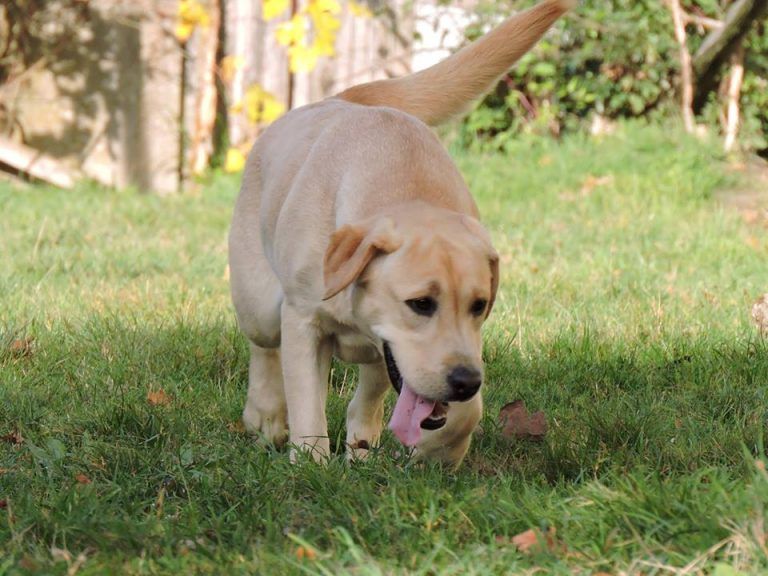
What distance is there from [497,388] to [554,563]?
1.73 m

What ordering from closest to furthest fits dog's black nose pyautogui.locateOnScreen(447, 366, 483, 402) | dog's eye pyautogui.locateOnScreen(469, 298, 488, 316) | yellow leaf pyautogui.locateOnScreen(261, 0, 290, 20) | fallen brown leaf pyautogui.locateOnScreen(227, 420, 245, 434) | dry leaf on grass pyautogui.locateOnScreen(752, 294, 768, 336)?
1. dog's black nose pyautogui.locateOnScreen(447, 366, 483, 402)
2. dog's eye pyautogui.locateOnScreen(469, 298, 488, 316)
3. fallen brown leaf pyautogui.locateOnScreen(227, 420, 245, 434)
4. dry leaf on grass pyautogui.locateOnScreen(752, 294, 768, 336)
5. yellow leaf pyautogui.locateOnScreen(261, 0, 290, 20)

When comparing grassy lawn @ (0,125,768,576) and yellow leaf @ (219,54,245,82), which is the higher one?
grassy lawn @ (0,125,768,576)

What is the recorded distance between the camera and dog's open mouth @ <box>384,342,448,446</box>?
323 cm

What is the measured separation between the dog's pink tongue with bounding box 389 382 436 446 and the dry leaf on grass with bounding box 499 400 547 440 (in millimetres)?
460

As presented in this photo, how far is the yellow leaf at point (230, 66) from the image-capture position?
941 centimetres

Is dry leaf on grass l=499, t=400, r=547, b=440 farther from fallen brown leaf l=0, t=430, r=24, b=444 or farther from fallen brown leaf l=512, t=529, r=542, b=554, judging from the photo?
fallen brown leaf l=0, t=430, r=24, b=444

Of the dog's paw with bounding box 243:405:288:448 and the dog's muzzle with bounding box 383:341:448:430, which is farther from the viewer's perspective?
the dog's paw with bounding box 243:405:288:448

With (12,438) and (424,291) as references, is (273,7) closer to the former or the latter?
(12,438)

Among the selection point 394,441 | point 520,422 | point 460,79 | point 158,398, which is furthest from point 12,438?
point 460,79

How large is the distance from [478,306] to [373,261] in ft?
0.99

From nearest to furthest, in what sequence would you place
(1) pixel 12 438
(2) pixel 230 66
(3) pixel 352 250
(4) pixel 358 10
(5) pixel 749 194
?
(3) pixel 352 250
(1) pixel 12 438
(5) pixel 749 194
(4) pixel 358 10
(2) pixel 230 66

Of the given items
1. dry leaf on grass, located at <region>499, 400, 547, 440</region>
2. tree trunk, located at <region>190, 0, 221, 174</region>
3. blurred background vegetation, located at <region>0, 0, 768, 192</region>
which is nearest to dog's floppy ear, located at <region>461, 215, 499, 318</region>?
dry leaf on grass, located at <region>499, 400, 547, 440</region>

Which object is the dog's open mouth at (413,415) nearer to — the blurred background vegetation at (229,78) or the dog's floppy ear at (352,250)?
the dog's floppy ear at (352,250)

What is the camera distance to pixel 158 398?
395 centimetres
